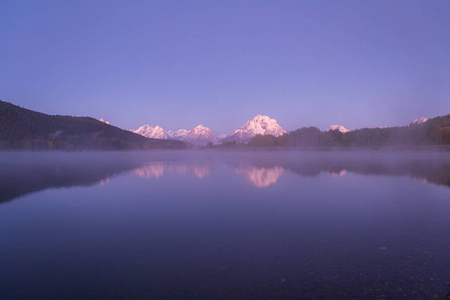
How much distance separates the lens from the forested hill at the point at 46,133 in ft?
337

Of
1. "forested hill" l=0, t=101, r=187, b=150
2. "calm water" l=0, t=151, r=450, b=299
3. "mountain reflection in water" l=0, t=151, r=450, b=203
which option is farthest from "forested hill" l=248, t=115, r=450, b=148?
"calm water" l=0, t=151, r=450, b=299

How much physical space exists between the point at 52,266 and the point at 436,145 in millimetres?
101588

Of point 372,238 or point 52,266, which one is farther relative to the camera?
point 372,238

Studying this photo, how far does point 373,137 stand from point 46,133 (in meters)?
134

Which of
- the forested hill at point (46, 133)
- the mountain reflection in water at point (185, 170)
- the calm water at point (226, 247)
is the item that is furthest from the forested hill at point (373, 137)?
the calm water at point (226, 247)

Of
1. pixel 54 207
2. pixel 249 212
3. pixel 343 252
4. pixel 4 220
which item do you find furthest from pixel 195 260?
pixel 54 207

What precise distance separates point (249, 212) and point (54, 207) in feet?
24.1

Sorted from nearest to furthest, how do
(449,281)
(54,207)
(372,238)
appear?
(449,281)
(372,238)
(54,207)

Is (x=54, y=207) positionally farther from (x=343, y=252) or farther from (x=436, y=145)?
(x=436, y=145)

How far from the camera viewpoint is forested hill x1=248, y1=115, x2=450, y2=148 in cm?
8725

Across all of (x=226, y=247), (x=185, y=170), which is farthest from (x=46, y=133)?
(x=226, y=247)

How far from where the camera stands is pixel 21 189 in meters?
14.5

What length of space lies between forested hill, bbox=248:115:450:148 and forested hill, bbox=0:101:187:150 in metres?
72.1

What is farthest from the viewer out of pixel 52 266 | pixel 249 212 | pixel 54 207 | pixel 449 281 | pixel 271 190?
pixel 271 190
